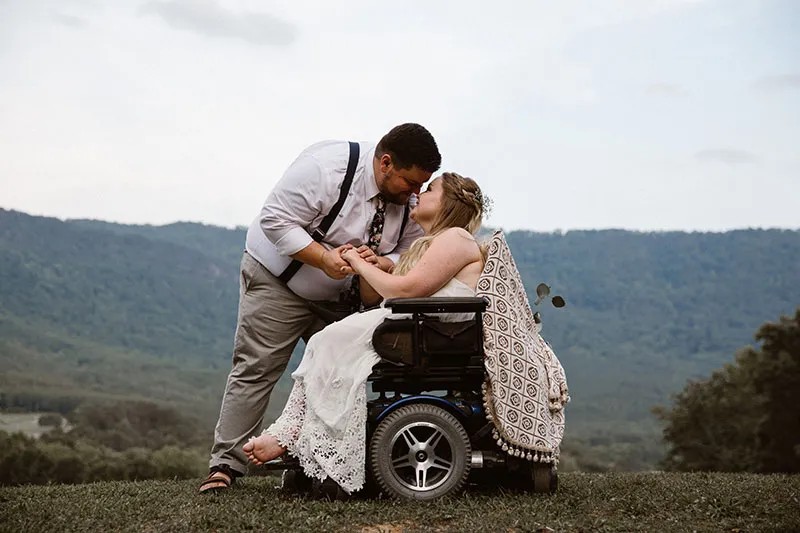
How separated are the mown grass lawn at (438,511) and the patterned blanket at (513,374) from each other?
33 cm

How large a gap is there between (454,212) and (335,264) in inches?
32.1

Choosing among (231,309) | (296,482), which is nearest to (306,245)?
(296,482)

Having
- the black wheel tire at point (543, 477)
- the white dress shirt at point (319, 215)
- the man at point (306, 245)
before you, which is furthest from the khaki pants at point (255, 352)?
the black wheel tire at point (543, 477)

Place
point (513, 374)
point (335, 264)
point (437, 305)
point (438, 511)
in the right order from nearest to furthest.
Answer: point (438, 511) < point (437, 305) < point (513, 374) < point (335, 264)

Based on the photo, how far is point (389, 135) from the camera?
21.9 ft

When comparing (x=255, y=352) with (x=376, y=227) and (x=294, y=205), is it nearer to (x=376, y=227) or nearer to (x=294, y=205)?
(x=294, y=205)

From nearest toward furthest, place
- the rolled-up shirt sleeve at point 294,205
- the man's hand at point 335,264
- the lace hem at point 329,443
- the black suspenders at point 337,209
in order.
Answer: the lace hem at point 329,443, the man's hand at point 335,264, the rolled-up shirt sleeve at point 294,205, the black suspenders at point 337,209

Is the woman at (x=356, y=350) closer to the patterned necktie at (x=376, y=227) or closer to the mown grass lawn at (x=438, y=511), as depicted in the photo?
the mown grass lawn at (x=438, y=511)

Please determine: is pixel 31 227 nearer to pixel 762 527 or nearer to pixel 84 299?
pixel 84 299

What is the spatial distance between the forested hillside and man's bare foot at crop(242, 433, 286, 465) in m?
74.9

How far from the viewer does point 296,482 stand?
22.1ft

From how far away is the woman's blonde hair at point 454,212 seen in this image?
644 cm

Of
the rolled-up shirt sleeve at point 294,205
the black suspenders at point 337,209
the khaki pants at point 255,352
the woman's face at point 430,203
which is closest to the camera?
the woman's face at point 430,203

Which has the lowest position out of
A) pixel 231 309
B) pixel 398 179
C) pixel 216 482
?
pixel 216 482
